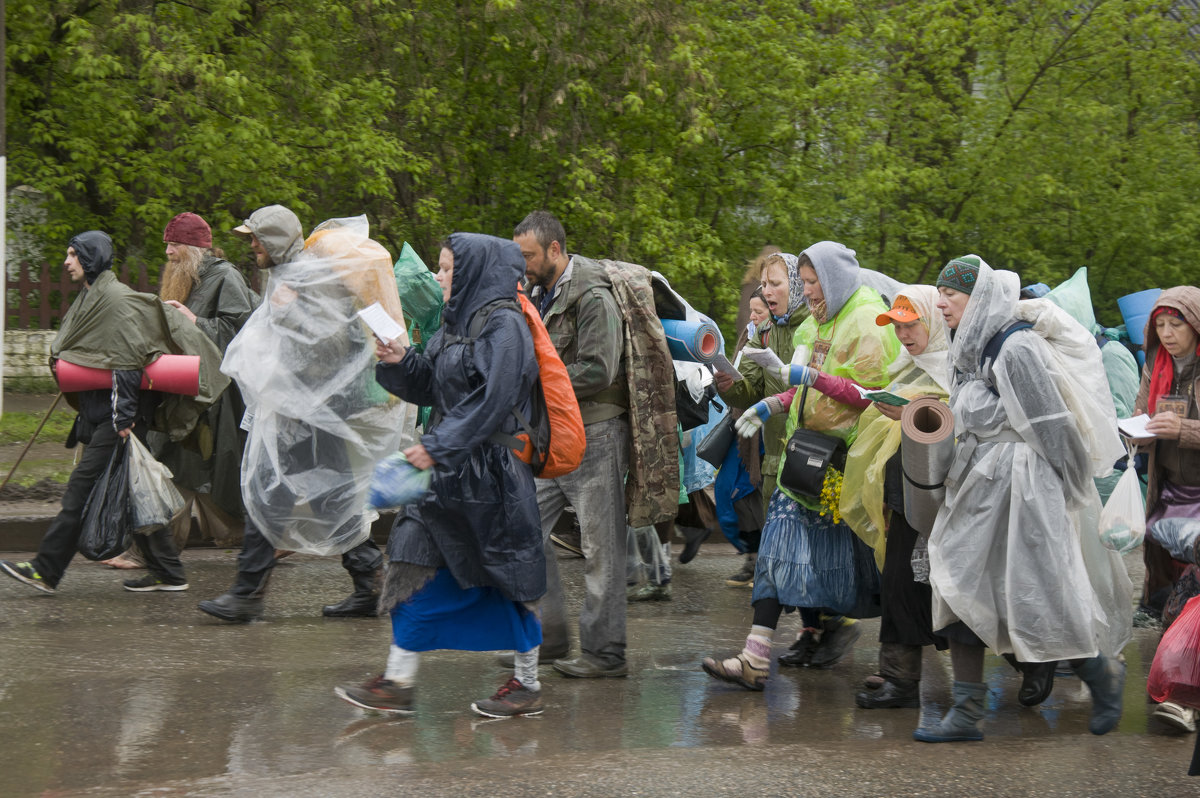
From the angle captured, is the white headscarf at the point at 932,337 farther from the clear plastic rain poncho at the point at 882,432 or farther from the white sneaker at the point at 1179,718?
the white sneaker at the point at 1179,718

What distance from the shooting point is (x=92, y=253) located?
675 centimetres

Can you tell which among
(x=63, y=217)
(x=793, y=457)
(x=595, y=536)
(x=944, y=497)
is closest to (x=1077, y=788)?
(x=944, y=497)

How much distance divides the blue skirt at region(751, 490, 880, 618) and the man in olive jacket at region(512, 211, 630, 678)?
620 mm

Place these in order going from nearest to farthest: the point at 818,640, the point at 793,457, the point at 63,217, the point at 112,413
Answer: the point at 793,457 < the point at 818,640 < the point at 112,413 < the point at 63,217

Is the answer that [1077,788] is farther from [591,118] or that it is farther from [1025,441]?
[591,118]

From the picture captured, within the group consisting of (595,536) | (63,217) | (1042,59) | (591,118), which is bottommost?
(595,536)

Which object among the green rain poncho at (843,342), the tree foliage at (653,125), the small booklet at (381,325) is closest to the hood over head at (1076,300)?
the green rain poncho at (843,342)

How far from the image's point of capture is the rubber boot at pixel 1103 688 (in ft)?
16.2

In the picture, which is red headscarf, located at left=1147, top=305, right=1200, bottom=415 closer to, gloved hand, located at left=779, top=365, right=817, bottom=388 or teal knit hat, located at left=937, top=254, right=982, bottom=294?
teal knit hat, located at left=937, top=254, right=982, bottom=294

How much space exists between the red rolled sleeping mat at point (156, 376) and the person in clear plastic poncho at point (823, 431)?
10.0 feet

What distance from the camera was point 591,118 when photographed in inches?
525

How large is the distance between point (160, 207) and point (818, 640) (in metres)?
8.99

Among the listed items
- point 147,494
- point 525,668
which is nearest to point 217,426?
point 147,494

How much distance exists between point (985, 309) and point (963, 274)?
15 cm
